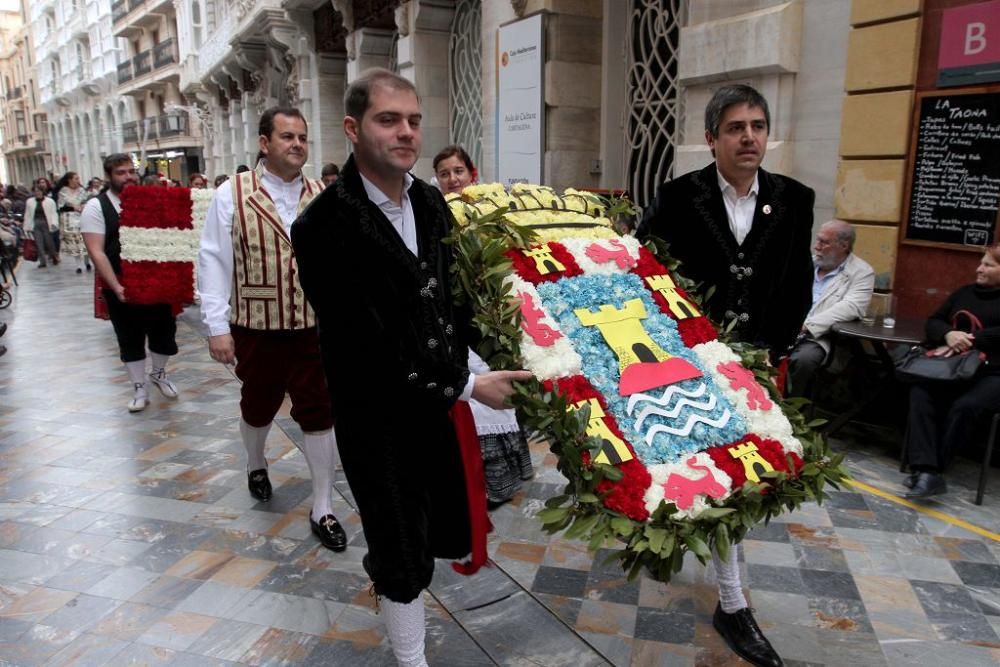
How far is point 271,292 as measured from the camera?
351 centimetres

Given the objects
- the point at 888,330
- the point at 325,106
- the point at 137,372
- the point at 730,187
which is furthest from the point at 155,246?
the point at 325,106

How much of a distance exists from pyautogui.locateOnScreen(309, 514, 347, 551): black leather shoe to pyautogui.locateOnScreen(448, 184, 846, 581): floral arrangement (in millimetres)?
1740

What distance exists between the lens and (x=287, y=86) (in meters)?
17.8

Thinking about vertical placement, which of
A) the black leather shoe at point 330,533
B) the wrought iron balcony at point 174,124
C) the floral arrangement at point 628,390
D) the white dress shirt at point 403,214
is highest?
the wrought iron balcony at point 174,124

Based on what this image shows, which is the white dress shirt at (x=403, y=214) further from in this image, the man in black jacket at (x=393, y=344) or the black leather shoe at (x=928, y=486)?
the black leather shoe at (x=928, y=486)

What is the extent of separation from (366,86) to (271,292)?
1.64 m

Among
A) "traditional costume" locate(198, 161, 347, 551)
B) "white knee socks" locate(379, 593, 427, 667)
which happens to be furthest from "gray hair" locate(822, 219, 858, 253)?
"white knee socks" locate(379, 593, 427, 667)

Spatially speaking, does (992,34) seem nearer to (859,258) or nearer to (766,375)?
(859,258)

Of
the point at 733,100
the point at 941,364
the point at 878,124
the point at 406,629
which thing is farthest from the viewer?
the point at 878,124

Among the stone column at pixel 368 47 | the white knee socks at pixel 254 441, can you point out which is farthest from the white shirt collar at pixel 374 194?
the stone column at pixel 368 47

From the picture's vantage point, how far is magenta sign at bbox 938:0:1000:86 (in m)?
4.55

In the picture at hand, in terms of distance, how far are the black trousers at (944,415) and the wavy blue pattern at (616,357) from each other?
2.60 meters

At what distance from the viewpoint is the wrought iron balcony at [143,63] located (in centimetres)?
3553

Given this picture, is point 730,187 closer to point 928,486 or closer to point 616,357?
point 616,357
